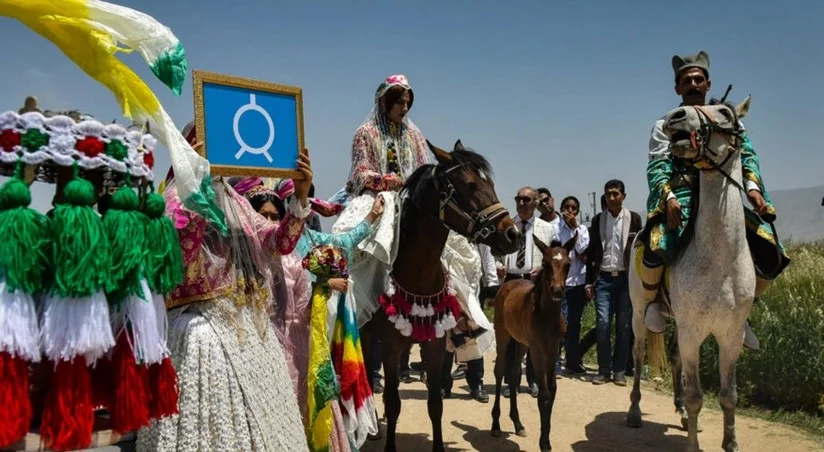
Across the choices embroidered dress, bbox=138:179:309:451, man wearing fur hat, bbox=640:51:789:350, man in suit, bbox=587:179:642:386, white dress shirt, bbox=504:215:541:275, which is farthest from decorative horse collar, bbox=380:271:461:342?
man in suit, bbox=587:179:642:386

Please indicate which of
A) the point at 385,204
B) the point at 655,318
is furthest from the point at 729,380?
the point at 385,204

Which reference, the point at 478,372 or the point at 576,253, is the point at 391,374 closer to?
the point at 478,372

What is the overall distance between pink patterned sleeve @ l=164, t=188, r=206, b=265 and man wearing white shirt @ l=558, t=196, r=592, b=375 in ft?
22.2

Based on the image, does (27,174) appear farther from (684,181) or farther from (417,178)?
(684,181)

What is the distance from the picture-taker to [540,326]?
604cm

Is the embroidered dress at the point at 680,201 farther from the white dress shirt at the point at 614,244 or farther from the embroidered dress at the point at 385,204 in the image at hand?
the white dress shirt at the point at 614,244

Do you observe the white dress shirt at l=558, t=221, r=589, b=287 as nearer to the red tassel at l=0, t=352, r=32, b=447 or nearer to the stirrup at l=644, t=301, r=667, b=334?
the stirrup at l=644, t=301, r=667, b=334

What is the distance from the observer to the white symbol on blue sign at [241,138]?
3.40 m

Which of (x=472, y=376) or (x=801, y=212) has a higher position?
(x=801, y=212)

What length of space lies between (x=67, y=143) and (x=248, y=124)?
53.0 inches

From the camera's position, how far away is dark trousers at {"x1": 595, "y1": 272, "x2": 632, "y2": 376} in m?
8.95

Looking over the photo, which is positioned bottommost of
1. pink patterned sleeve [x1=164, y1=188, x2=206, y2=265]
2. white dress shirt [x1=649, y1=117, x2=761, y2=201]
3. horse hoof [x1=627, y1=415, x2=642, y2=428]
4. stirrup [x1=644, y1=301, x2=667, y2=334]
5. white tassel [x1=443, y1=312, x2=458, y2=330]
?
horse hoof [x1=627, y1=415, x2=642, y2=428]

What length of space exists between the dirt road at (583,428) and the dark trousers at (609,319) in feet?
2.38

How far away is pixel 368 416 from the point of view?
4.46m
